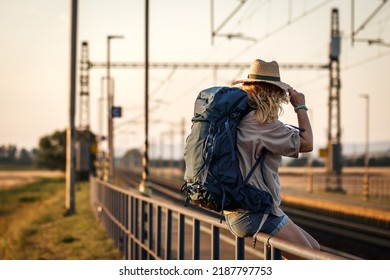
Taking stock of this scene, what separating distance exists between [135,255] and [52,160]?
3837 inches

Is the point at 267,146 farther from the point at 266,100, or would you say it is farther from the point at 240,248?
the point at 240,248

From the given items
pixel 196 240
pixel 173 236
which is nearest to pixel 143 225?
pixel 173 236

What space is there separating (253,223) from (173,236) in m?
4.78

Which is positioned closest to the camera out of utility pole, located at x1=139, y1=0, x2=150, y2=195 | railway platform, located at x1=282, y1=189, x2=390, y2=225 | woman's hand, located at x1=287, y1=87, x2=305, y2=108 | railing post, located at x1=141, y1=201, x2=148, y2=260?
woman's hand, located at x1=287, y1=87, x2=305, y2=108

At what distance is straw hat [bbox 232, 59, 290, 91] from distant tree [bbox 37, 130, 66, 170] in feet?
325

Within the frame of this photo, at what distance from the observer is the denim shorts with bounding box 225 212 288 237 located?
4.95m

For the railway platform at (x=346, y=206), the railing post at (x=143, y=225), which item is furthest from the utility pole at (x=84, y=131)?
the railing post at (x=143, y=225)

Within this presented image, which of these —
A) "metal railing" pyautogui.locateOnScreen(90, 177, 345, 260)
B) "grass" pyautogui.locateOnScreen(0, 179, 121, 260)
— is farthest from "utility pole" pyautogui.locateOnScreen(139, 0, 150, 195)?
"grass" pyautogui.locateOnScreen(0, 179, 121, 260)

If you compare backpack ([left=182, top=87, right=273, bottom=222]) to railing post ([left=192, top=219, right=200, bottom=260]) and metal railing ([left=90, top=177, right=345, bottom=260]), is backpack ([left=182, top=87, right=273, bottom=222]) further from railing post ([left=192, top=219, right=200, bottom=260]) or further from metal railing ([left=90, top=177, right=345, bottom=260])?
railing post ([left=192, top=219, right=200, bottom=260])

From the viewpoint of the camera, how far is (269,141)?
484cm

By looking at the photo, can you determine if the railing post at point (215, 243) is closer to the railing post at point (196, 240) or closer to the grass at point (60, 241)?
the railing post at point (196, 240)

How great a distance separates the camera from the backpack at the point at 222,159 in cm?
485

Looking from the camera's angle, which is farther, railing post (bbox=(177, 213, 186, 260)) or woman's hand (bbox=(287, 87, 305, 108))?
railing post (bbox=(177, 213, 186, 260))
